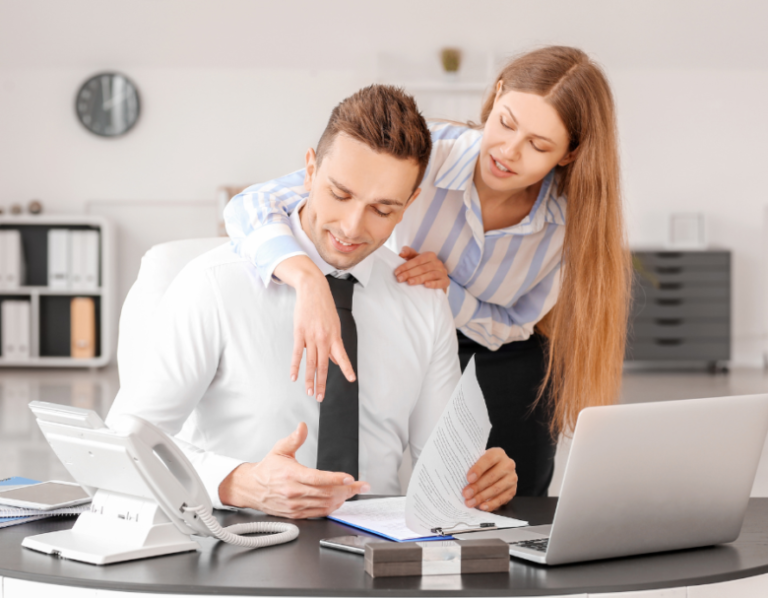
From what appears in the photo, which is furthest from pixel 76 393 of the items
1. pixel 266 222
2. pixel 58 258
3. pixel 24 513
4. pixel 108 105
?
pixel 24 513

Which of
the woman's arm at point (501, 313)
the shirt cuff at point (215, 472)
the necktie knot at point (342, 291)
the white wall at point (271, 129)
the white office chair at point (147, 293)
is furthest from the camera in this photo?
the white wall at point (271, 129)

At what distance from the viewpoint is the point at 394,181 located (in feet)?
4.37

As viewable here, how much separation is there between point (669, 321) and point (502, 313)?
4481mm

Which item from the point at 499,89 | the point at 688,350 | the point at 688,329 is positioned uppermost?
the point at 499,89

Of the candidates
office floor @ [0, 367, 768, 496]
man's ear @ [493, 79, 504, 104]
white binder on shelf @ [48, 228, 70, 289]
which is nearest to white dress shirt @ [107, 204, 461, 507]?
man's ear @ [493, 79, 504, 104]

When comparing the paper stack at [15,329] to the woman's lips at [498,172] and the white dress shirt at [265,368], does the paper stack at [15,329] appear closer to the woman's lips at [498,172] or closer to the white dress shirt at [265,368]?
the white dress shirt at [265,368]

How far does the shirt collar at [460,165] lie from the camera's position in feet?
5.75

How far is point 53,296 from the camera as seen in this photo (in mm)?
6246

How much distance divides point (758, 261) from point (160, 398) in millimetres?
6136

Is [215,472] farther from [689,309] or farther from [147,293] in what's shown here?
[689,309]

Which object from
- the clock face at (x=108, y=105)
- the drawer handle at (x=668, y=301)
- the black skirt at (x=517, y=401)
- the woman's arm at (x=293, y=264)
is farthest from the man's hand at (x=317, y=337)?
the clock face at (x=108, y=105)

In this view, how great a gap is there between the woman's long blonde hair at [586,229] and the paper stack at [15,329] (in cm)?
509

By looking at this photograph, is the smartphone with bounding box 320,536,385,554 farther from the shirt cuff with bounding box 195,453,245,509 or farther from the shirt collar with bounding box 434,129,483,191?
the shirt collar with bounding box 434,129,483,191

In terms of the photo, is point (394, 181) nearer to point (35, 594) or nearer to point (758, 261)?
point (35, 594)
